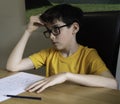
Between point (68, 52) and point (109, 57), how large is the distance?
0.24 m

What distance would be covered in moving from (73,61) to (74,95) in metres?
0.40

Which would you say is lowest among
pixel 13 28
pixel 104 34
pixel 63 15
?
pixel 13 28

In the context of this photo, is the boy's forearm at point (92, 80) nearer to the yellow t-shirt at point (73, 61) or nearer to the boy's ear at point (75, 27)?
the yellow t-shirt at point (73, 61)

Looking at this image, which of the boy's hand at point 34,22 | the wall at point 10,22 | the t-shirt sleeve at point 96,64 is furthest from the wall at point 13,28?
the t-shirt sleeve at point 96,64

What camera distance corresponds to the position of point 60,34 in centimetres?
137

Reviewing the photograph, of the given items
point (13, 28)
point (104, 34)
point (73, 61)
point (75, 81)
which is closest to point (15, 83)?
point (75, 81)

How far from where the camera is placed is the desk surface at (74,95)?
3.24ft

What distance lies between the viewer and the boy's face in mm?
1360

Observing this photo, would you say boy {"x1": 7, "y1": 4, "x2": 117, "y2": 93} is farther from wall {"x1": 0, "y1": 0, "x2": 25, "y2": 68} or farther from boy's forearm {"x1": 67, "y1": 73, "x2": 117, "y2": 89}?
wall {"x1": 0, "y1": 0, "x2": 25, "y2": 68}

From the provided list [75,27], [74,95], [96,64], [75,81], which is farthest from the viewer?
[75,27]

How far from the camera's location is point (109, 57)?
138 cm

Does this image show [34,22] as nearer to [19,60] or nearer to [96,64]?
[19,60]

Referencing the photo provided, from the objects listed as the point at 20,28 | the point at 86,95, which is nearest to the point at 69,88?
the point at 86,95

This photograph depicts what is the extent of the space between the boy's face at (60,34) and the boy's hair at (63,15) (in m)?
0.03
